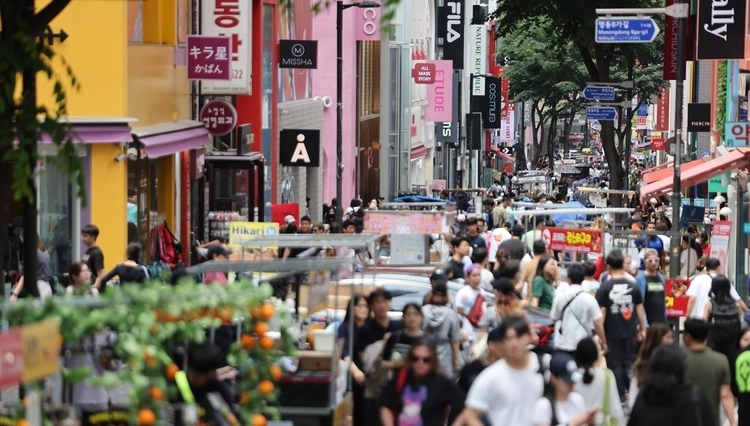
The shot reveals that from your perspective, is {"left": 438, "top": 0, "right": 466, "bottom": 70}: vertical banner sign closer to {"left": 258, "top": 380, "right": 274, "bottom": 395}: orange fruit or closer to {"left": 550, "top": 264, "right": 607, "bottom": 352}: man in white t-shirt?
{"left": 550, "top": 264, "right": 607, "bottom": 352}: man in white t-shirt

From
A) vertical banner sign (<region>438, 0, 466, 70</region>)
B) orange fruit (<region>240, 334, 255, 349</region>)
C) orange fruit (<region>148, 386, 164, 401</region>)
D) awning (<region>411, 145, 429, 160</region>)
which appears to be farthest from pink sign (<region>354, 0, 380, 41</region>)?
orange fruit (<region>148, 386, 164, 401</region>)

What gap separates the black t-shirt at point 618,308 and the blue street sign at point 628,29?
309 inches

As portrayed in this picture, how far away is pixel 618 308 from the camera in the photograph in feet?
52.6

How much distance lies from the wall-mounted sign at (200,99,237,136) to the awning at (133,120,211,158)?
699mm

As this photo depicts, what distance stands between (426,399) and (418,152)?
55995 millimetres

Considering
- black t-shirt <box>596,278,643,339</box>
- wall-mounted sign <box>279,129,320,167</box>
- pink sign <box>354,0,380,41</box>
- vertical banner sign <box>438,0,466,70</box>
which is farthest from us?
vertical banner sign <box>438,0,466,70</box>

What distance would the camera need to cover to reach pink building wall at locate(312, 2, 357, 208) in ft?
161

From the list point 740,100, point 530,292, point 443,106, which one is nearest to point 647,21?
point 530,292

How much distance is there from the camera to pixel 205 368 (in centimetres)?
870

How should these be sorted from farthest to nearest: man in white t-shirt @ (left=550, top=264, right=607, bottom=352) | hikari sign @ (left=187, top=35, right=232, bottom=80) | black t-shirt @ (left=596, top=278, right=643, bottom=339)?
1. hikari sign @ (left=187, top=35, right=232, bottom=80)
2. black t-shirt @ (left=596, top=278, right=643, bottom=339)
3. man in white t-shirt @ (left=550, top=264, right=607, bottom=352)

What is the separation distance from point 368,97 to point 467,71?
87.4ft

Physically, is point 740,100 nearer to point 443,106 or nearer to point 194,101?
point 194,101

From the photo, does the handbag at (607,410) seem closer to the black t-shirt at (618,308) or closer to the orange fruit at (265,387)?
the orange fruit at (265,387)

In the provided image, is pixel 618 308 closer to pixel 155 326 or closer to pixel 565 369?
pixel 565 369
